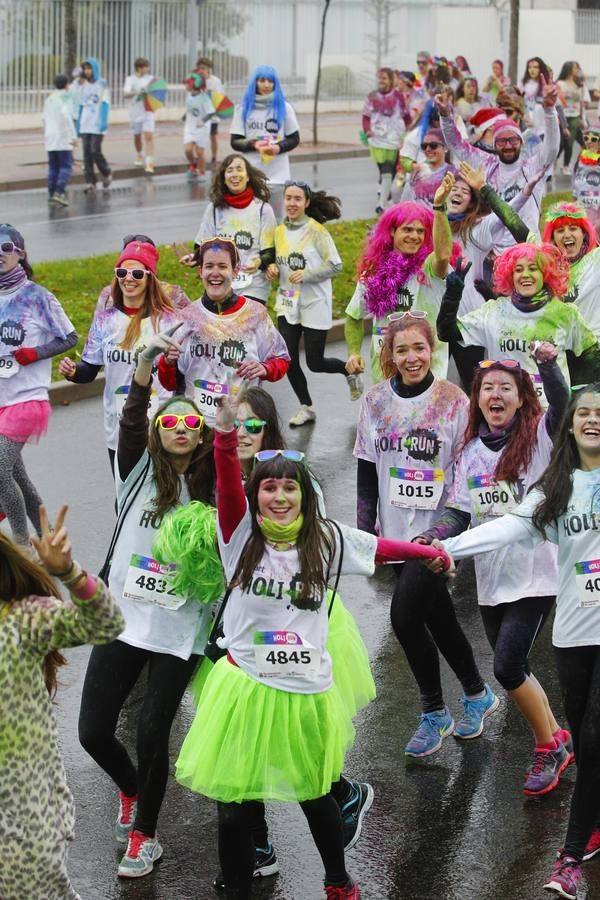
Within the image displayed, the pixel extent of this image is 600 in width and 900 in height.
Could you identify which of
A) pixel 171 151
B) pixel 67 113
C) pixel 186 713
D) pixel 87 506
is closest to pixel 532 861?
pixel 186 713

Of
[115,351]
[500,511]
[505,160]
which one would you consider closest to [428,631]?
[500,511]

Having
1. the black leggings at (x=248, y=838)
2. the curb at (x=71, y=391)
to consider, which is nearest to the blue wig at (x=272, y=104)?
the curb at (x=71, y=391)

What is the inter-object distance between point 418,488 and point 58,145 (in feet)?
56.1

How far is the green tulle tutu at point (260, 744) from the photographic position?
201 inches

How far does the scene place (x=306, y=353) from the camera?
38.7 ft

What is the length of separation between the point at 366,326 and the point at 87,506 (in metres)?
6.33

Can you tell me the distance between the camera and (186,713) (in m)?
7.01

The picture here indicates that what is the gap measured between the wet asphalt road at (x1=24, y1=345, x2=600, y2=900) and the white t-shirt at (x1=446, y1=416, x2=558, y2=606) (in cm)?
78

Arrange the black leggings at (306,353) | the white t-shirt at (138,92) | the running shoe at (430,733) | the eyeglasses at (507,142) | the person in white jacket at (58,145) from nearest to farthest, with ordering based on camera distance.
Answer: the running shoe at (430,733)
the black leggings at (306,353)
the eyeglasses at (507,142)
the person in white jacket at (58,145)
the white t-shirt at (138,92)

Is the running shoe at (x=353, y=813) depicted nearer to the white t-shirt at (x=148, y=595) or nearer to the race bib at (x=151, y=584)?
the white t-shirt at (x=148, y=595)

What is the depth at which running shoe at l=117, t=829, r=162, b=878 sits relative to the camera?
5.59m

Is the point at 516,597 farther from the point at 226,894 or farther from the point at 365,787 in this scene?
the point at 226,894

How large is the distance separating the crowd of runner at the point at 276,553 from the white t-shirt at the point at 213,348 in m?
0.01

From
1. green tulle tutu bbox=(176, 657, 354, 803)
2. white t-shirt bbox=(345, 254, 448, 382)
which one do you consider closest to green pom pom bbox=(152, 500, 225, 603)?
green tulle tutu bbox=(176, 657, 354, 803)
